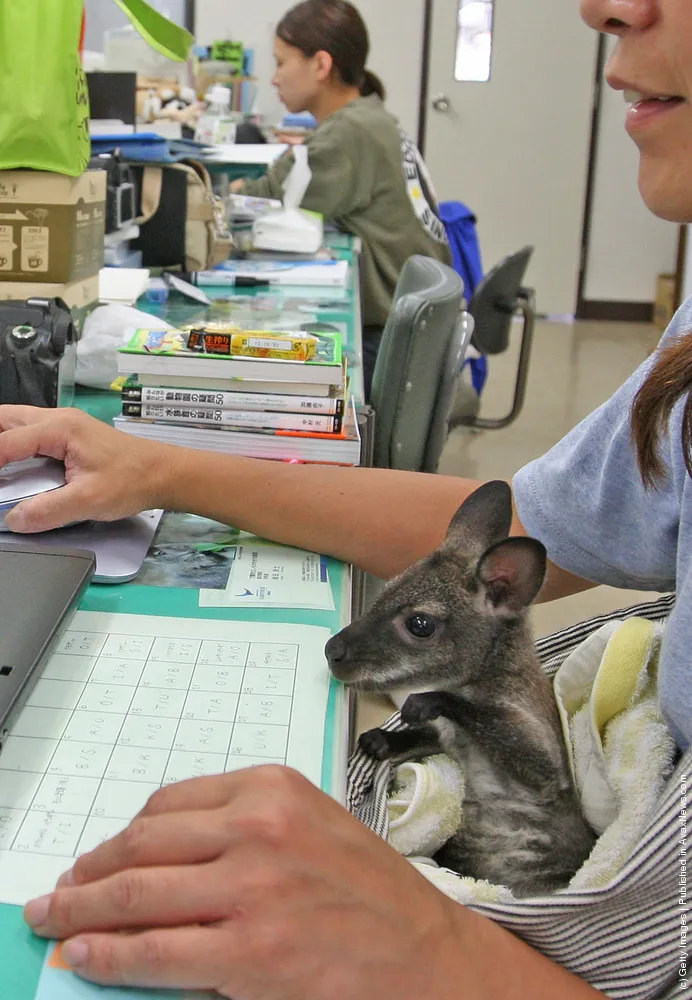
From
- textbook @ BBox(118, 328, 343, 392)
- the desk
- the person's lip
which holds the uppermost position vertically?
the desk

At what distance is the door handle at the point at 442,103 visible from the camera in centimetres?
555

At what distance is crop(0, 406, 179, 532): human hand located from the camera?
80cm

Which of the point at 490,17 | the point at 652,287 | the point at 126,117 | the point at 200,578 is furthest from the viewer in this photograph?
the point at 652,287

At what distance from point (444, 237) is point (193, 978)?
2.85 meters

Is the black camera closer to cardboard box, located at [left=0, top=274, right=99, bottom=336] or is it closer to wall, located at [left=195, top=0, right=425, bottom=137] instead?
cardboard box, located at [left=0, top=274, right=99, bottom=336]

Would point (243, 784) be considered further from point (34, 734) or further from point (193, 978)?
point (34, 734)

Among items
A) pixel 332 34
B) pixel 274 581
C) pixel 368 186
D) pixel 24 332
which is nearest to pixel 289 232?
pixel 368 186

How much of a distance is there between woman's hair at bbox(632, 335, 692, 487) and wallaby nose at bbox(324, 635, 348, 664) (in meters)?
0.28

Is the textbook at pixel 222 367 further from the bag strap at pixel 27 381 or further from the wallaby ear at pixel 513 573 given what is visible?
the wallaby ear at pixel 513 573

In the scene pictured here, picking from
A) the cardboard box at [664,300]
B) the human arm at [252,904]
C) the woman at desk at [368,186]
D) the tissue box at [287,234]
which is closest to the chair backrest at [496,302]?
the woman at desk at [368,186]

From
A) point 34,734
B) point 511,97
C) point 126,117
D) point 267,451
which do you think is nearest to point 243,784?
point 34,734

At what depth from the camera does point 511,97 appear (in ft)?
18.1

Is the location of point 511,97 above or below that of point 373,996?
above

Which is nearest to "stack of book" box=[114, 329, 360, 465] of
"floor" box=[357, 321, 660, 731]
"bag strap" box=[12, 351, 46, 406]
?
"bag strap" box=[12, 351, 46, 406]
